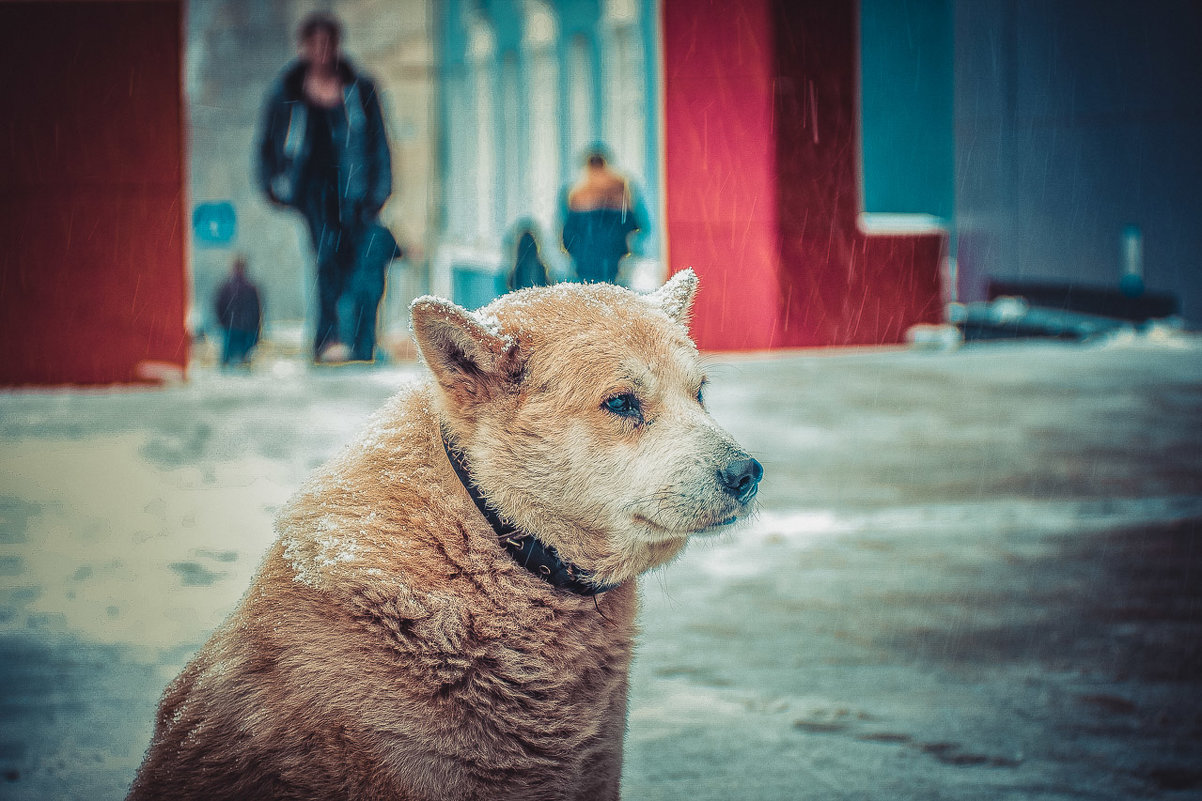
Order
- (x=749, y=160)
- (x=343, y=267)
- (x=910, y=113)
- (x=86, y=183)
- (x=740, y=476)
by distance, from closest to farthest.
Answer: (x=740, y=476), (x=343, y=267), (x=86, y=183), (x=749, y=160), (x=910, y=113)

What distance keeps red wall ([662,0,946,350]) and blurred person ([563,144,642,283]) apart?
4.75ft

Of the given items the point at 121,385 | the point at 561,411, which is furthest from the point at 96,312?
the point at 561,411

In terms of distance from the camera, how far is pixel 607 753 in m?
2.48

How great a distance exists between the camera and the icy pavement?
364 cm

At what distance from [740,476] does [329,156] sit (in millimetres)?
6390

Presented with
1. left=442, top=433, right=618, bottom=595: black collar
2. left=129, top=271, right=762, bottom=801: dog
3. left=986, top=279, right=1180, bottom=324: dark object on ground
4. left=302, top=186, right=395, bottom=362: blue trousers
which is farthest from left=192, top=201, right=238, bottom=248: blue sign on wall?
left=442, top=433, right=618, bottom=595: black collar

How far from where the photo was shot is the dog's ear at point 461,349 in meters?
2.37

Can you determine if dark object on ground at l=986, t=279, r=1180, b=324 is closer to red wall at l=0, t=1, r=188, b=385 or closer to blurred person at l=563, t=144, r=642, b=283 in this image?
blurred person at l=563, t=144, r=642, b=283

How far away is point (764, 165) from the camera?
1108 cm

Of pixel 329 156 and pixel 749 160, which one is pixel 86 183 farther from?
pixel 749 160

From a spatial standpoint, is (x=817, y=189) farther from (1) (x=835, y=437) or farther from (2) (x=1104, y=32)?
(2) (x=1104, y=32)

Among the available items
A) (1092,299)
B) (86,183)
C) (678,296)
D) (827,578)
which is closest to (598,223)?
(86,183)

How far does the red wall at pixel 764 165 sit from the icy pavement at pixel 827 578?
7.11 feet

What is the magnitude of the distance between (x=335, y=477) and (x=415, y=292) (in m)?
26.8
